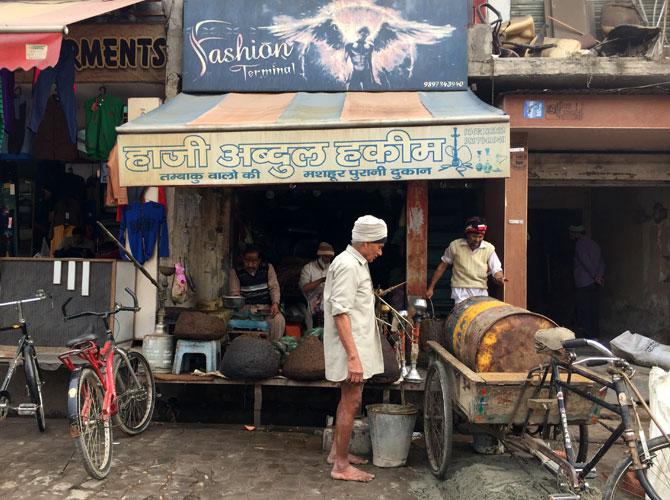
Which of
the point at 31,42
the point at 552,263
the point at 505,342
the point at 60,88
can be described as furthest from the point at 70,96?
the point at 552,263

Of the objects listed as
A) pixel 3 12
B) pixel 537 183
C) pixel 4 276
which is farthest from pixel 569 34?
pixel 4 276

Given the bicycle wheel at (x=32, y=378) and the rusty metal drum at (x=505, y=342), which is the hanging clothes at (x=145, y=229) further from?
the rusty metal drum at (x=505, y=342)

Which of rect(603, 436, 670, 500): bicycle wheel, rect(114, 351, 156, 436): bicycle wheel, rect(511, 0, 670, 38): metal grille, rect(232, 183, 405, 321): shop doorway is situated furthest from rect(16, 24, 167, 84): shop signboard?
rect(603, 436, 670, 500): bicycle wheel

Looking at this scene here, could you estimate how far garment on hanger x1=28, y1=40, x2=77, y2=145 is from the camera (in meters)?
6.75

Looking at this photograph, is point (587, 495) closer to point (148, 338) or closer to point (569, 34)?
point (148, 338)

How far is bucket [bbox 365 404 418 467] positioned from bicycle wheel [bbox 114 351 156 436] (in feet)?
7.36

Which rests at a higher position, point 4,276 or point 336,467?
point 4,276

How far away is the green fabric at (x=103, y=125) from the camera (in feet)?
23.7

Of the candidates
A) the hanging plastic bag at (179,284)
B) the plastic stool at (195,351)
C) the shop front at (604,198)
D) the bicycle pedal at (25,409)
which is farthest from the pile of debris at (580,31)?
the bicycle pedal at (25,409)

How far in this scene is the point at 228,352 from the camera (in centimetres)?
608

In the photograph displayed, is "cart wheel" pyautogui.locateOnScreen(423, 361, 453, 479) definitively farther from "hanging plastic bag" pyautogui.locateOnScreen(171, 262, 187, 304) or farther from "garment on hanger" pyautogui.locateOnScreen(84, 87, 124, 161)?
"garment on hanger" pyautogui.locateOnScreen(84, 87, 124, 161)

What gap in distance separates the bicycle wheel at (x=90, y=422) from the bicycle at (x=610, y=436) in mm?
3013

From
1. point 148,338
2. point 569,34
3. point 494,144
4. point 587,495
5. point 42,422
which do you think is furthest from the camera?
point 569,34

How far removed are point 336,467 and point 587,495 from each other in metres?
1.82
